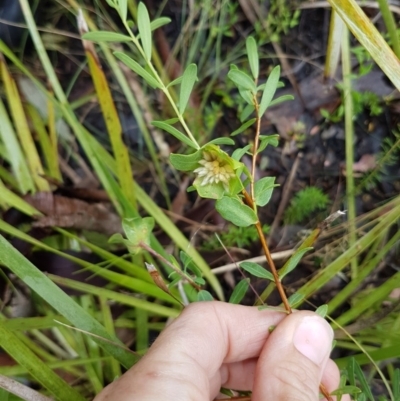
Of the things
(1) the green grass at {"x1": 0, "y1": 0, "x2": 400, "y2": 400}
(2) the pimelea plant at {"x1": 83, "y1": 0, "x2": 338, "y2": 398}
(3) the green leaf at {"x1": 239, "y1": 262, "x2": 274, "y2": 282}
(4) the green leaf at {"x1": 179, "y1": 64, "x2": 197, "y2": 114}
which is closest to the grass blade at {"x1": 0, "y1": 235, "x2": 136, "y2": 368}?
(1) the green grass at {"x1": 0, "y1": 0, "x2": 400, "y2": 400}

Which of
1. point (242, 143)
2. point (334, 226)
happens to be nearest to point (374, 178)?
point (334, 226)

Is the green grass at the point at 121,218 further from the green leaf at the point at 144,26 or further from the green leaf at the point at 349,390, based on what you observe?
the green leaf at the point at 144,26

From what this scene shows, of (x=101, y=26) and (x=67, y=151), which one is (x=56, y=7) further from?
(x=67, y=151)

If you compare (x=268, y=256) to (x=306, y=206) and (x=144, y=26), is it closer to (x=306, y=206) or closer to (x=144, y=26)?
(x=144, y=26)

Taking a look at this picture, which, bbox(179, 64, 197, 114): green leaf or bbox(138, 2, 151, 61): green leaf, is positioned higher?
bbox(138, 2, 151, 61): green leaf

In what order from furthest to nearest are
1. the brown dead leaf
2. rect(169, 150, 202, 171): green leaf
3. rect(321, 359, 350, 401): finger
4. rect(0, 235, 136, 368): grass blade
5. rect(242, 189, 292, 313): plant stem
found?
the brown dead leaf → rect(321, 359, 350, 401): finger → rect(0, 235, 136, 368): grass blade → rect(242, 189, 292, 313): plant stem → rect(169, 150, 202, 171): green leaf

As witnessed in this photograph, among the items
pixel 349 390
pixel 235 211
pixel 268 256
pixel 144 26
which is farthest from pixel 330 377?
pixel 144 26

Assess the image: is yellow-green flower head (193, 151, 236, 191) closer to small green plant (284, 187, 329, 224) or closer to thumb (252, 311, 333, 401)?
thumb (252, 311, 333, 401)
